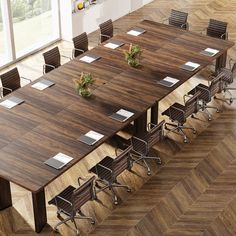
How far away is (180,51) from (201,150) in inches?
80.9

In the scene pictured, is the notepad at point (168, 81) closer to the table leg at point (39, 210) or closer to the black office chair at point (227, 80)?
the black office chair at point (227, 80)

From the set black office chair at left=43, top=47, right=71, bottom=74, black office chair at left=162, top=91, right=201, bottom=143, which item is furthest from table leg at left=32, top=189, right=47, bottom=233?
black office chair at left=43, top=47, right=71, bottom=74

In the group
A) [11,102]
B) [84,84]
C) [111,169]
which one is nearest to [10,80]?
[11,102]

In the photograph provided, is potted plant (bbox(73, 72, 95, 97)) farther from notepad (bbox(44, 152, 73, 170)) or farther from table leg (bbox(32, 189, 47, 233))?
table leg (bbox(32, 189, 47, 233))

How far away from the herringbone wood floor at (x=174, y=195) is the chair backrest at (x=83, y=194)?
1.70ft

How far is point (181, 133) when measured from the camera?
1010cm

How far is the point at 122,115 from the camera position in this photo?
29.1 ft

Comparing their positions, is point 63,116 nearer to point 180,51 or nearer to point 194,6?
point 180,51

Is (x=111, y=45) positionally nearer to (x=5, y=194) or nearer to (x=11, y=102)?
(x=11, y=102)

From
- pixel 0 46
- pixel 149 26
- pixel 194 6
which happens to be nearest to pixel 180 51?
pixel 149 26

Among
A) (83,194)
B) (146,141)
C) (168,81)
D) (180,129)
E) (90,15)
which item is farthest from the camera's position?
(90,15)

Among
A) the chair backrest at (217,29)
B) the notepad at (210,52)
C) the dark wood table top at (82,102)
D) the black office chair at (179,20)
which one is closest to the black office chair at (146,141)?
the dark wood table top at (82,102)

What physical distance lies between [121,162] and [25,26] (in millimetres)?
5162

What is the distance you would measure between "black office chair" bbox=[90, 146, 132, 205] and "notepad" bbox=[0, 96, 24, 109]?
1582 mm
